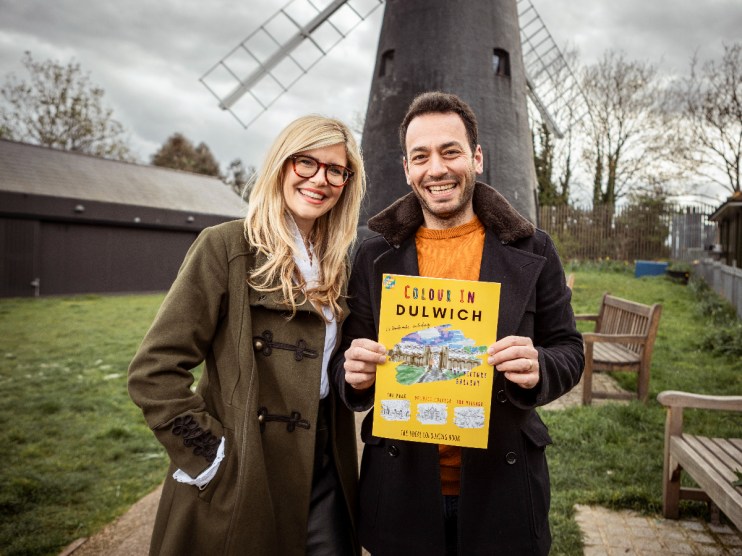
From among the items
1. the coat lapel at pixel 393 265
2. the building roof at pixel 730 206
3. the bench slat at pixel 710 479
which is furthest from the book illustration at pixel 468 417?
the building roof at pixel 730 206

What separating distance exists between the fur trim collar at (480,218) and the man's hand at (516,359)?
42 cm

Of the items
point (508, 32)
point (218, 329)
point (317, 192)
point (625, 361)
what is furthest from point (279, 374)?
point (508, 32)

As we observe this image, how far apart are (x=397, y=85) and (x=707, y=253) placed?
15638 mm

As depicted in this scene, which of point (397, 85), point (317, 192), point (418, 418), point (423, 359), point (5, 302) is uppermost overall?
point (397, 85)

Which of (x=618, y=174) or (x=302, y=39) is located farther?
(x=618, y=174)

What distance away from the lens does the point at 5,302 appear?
55.3 ft

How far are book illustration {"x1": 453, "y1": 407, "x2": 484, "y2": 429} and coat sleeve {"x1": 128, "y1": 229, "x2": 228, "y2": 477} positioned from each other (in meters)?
0.78

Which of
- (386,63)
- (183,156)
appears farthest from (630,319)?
(183,156)

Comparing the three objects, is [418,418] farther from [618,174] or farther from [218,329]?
[618,174]

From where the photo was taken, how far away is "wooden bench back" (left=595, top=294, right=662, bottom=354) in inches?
223

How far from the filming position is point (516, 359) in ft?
5.12

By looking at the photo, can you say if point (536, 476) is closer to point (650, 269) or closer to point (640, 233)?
point (650, 269)

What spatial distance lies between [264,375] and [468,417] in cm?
72

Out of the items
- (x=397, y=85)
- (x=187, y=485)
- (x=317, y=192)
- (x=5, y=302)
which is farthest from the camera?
(x=5, y=302)
